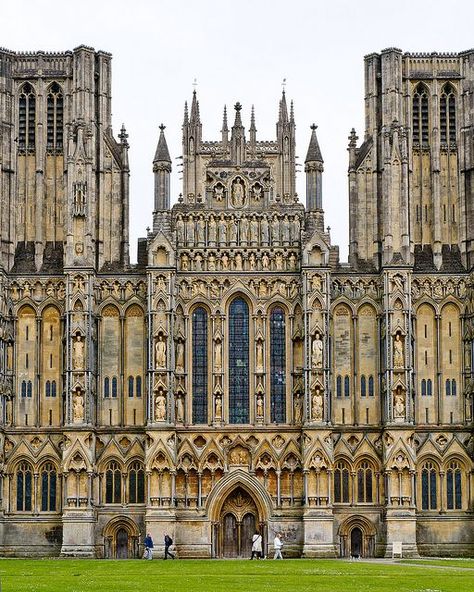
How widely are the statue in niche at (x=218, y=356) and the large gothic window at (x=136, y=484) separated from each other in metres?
7.04

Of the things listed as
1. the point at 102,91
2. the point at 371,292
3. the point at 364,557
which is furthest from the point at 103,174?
the point at 364,557

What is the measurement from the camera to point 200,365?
3263 inches

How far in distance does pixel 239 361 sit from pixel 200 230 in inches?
313

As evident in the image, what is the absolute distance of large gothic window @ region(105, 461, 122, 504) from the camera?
81562 millimetres

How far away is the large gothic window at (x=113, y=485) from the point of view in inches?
3211

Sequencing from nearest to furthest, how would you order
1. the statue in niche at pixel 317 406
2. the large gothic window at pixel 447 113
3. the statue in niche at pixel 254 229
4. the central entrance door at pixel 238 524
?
1. the statue in niche at pixel 317 406
2. the central entrance door at pixel 238 524
3. the statue in niche at pixel 254 229
4. the large gothic window at pixel 447 113

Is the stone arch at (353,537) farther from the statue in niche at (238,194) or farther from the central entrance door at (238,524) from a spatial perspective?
the statue in niche at (238,194)

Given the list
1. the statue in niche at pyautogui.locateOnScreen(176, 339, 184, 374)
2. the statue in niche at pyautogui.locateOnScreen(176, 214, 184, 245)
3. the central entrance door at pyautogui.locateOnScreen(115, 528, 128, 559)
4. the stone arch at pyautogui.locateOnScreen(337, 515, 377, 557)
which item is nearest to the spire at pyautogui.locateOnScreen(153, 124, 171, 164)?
the statue in niche at pyautogui.locateOnScreen(176, 214, 184, 245)

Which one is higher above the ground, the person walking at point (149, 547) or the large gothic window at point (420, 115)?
the large gothic window at point (420, 115)

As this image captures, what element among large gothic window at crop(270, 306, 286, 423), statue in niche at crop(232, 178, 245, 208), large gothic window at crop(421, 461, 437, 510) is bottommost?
large gothic window at crop(421, 461, 437, 510)

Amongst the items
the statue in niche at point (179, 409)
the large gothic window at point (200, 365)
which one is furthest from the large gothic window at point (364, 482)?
the statue in niche at point (179, 409)

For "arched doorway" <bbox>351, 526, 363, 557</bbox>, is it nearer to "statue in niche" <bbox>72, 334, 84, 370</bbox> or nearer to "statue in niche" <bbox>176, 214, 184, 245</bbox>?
"statue in niche" <bbox>72, 334, 84, 370</bbox>

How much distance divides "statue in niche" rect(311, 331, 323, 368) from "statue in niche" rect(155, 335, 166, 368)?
836cm

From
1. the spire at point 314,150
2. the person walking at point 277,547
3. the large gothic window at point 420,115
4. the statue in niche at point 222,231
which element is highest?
the large gothic window at point 420,115
